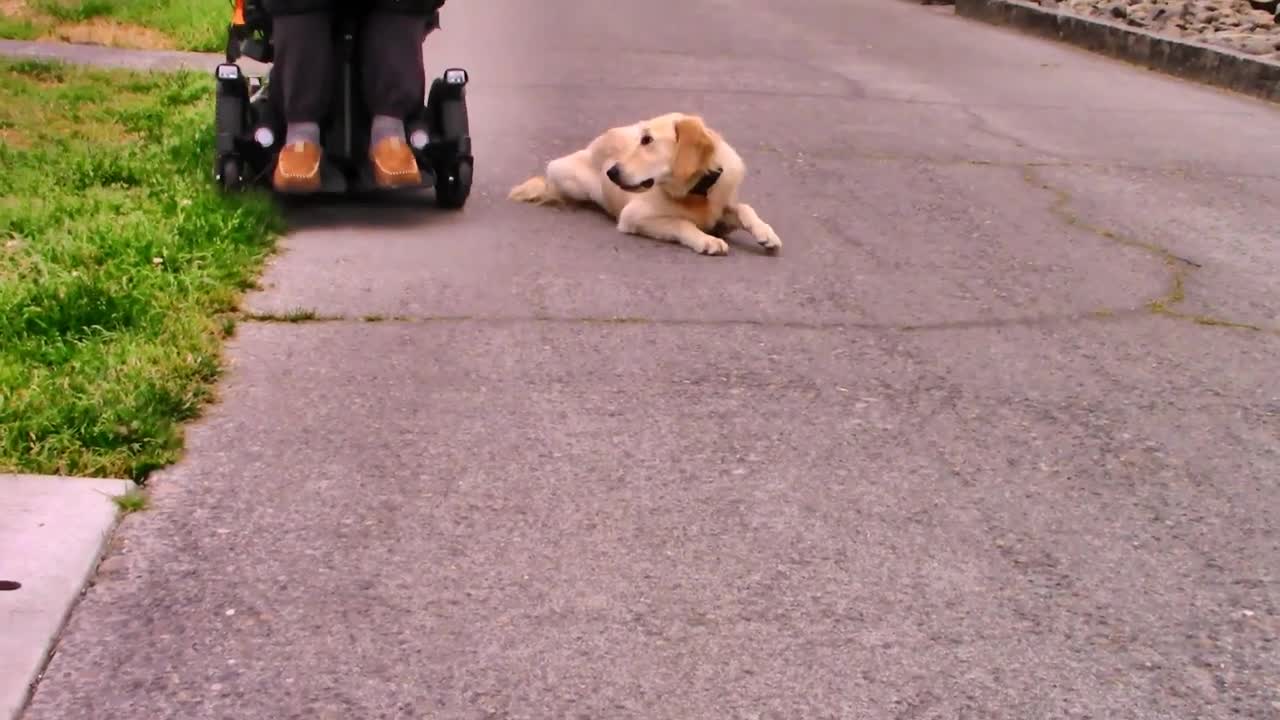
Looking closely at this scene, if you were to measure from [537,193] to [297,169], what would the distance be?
1.21m

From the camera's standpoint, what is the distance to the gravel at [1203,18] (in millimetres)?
12922

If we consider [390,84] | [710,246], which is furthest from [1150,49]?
[390,84]

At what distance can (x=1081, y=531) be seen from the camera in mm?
3418

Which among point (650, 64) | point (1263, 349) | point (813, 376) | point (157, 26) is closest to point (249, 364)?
point (813, 376)

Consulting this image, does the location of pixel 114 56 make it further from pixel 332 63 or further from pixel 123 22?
pixel 332 63

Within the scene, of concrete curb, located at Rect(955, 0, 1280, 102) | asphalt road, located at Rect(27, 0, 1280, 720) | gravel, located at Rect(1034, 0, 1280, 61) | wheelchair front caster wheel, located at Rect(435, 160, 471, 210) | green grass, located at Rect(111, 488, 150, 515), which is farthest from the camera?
gravel, located at Rect(1034, 0, 1280, 61)

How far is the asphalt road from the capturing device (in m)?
2.71

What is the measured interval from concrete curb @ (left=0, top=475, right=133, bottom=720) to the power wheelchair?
103 inches

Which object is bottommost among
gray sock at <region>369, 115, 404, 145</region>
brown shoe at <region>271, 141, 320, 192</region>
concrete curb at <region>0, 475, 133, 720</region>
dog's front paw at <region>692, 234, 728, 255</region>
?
concrete curb at <region>0, 475, 133, 720</region>

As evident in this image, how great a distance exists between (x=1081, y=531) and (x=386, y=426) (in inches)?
67.8

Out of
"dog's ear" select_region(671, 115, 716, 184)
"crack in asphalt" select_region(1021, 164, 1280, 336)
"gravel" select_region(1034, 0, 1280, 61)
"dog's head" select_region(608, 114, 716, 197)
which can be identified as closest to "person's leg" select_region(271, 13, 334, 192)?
"dog's head" select_region(608, 114, 716, 197)

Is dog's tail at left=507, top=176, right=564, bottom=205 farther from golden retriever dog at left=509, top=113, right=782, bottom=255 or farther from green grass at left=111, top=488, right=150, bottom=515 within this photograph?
green grass at left=111, top=488, right=150, bottom=515

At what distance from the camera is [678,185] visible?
5672 millimetres

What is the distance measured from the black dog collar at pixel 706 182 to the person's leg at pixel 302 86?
1442 mm
